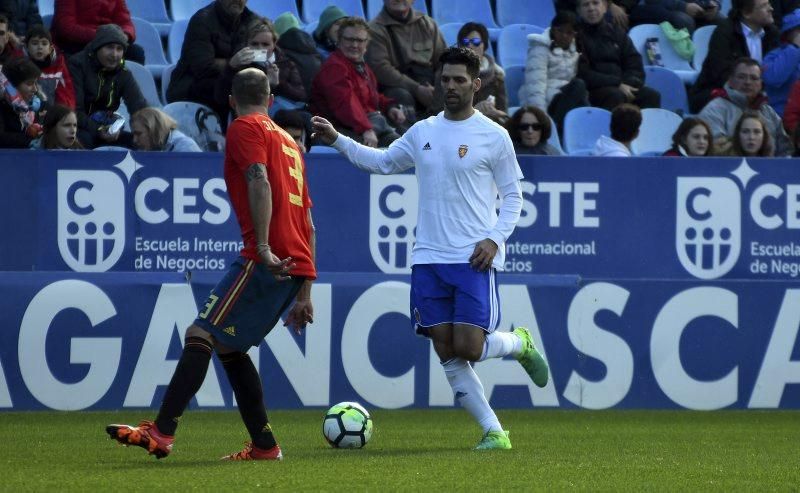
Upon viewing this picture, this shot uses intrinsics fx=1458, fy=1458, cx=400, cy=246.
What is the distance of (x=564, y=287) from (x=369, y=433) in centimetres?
313

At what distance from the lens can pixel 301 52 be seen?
1242cm

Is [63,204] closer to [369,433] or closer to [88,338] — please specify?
[88,338]

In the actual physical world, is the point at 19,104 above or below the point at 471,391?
above

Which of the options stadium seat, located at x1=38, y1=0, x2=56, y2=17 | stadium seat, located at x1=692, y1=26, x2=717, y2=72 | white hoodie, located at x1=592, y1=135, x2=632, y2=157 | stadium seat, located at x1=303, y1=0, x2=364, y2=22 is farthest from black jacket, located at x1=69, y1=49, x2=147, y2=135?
stadium seat, located at x1=692, y1=26, x2=717, y2=72

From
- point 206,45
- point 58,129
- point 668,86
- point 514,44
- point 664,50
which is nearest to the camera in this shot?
point 58,129

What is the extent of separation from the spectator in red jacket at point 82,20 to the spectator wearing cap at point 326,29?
178 cm

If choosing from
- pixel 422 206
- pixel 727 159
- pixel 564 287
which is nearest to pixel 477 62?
pixel 422 206

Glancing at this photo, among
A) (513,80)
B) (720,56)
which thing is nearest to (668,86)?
(720,56)

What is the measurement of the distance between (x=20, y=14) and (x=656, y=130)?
5858 millimetres

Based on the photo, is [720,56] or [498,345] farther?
[720,56]

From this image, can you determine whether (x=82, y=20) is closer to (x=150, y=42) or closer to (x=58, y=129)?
(x=150, y=42)

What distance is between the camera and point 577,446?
7988 mm

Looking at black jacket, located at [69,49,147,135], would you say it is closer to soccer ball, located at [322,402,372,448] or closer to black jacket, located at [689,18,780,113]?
soccer ball, located at [322,402,372,448]

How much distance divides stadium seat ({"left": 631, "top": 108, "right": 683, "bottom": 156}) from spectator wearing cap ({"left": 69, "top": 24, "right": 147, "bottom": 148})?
465 cm
